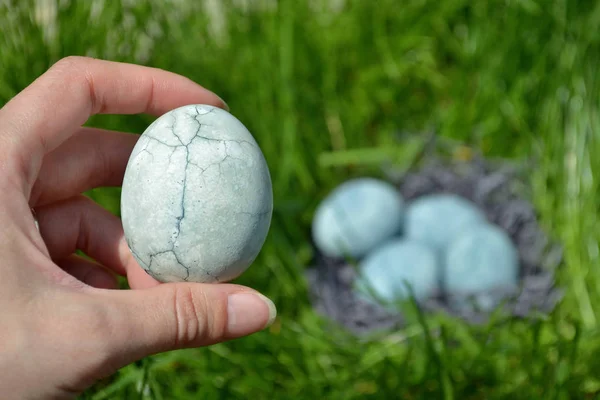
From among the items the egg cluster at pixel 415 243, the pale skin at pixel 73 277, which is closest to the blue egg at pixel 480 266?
the egg cluster at pixel 415 243

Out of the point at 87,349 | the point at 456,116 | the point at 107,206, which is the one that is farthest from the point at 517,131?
the point at 87,349

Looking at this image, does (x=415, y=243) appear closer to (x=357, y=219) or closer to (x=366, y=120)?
(x=357, y=219)

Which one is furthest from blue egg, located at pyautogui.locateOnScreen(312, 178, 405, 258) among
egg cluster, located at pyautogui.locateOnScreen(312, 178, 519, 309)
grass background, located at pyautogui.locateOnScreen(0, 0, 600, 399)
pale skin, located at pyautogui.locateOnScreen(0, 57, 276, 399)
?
pale skin, located at pyautogui.locateOnScreen(0, 57, 276, 399)

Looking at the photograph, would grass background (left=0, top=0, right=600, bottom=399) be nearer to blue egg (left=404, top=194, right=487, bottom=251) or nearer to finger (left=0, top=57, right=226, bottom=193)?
blue egg (left=404, top=194, right=487, bottom=251)

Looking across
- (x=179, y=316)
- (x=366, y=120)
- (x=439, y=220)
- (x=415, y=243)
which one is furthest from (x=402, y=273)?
(x=179, y=316)

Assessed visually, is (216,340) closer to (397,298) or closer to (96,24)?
(397,298)
